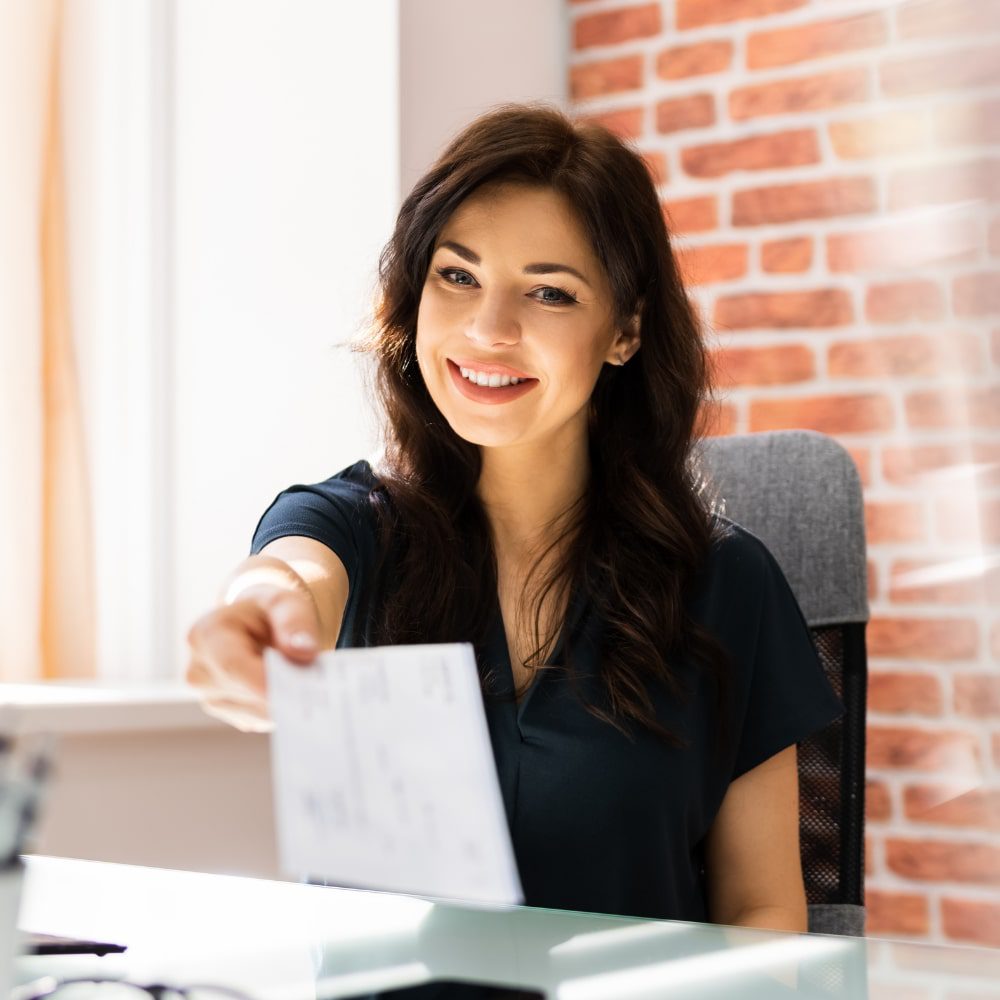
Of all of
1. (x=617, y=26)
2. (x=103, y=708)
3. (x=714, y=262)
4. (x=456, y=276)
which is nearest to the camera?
(x=456, y=276)

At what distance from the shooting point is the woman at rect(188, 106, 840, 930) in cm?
126

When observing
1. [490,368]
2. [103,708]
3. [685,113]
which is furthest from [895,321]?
[103,708]

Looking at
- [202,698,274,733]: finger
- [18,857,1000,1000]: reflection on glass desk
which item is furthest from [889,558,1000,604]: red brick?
[202,698,274,733]: finger

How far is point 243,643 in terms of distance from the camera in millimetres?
803

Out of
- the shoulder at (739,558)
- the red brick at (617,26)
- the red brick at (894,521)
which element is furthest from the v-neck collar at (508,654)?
the red brick at (617,26)

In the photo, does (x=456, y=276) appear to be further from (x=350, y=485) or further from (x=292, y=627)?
(x=292, y=627)

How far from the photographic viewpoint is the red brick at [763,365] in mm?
2139

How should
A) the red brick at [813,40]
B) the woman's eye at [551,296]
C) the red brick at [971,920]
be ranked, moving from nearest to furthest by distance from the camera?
the woman's eye at [551,296] → the red brick at [971,920] → the red brick at [813,40]

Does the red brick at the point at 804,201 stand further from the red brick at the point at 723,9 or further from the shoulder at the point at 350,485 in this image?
the shoulder at the point at 350,485

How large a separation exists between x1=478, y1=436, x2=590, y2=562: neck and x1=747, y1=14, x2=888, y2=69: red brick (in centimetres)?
104

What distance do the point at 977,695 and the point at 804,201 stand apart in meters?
0.83

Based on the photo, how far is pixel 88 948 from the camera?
0.84 meters

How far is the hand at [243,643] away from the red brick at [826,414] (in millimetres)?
1440

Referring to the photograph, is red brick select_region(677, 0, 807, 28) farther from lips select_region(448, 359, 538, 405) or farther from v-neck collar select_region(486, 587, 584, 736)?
v-neck collar select_region(486, 587, 584, 736)
